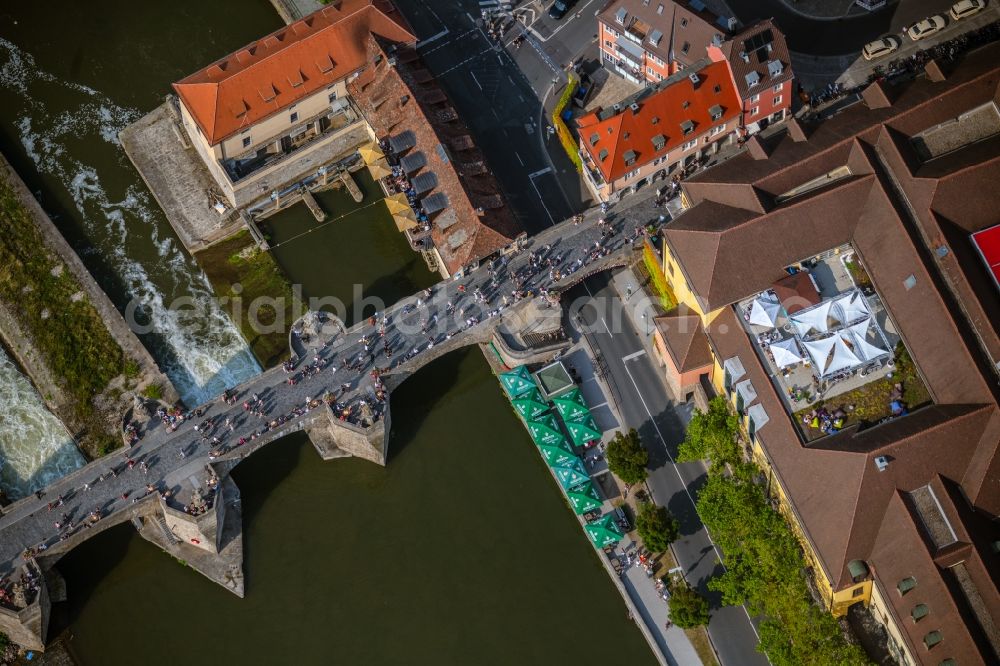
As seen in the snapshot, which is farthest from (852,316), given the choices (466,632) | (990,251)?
(466,632)

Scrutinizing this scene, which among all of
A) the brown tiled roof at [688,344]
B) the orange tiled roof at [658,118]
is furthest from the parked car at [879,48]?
the brown tiled roof at [688,344]

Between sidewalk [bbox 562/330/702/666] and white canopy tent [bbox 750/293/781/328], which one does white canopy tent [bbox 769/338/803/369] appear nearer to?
white canopy tent [bbox 750/293/781/328]

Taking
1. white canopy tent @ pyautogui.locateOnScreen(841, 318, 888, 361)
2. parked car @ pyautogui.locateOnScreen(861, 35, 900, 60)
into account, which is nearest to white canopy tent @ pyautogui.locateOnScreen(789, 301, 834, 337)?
white canopy tent @ pyautogui.locateOnScreen(841, 318, 888, 361)

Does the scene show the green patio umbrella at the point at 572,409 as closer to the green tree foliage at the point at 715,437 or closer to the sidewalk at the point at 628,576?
the sidewalk at the point at 628,576

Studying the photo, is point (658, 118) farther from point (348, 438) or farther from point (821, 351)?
point (348, 438)

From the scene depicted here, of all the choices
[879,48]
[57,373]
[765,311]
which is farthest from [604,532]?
[879,48]

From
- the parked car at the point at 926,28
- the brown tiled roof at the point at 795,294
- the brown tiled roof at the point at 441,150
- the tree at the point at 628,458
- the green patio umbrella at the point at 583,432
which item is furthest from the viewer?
the parked car at the point at 926,28
